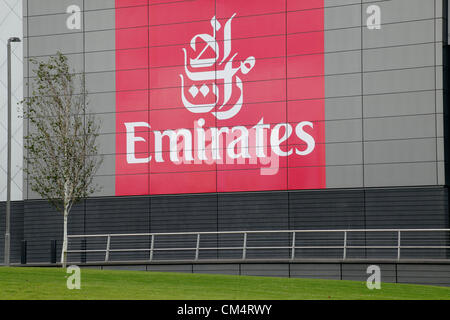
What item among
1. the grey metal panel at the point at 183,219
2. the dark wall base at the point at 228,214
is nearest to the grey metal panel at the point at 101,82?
the dark wall base at the point at 228,214

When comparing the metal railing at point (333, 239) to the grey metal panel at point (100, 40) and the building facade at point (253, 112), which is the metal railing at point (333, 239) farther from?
the grey metal panel at point (100, 40)

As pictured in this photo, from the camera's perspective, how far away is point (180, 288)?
78.2ft

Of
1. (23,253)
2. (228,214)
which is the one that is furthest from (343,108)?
(23,253)

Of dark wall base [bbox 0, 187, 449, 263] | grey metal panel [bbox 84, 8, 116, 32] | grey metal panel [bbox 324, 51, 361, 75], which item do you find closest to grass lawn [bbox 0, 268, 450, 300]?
dark wall base [bbox 0, 187, 449, 263]

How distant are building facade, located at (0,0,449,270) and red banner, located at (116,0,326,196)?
54mm

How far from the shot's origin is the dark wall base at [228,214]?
36781mm

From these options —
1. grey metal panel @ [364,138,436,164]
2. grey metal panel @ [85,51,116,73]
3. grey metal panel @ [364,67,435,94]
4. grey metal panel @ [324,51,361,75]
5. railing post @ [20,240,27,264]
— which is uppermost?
grey metal panel @ [85,51,116,73]

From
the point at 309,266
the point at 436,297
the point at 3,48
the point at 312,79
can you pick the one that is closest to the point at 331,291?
the point at 436,297

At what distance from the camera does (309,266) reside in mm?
32781

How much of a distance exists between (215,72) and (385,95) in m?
6.94

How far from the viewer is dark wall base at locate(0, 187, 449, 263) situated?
36.8 metres

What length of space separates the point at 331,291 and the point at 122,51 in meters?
19.8

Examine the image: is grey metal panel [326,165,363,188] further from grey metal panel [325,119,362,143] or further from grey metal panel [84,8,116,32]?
grey metal panel [84,8,116,32]

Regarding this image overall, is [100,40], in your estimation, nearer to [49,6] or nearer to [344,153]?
[49,6]
